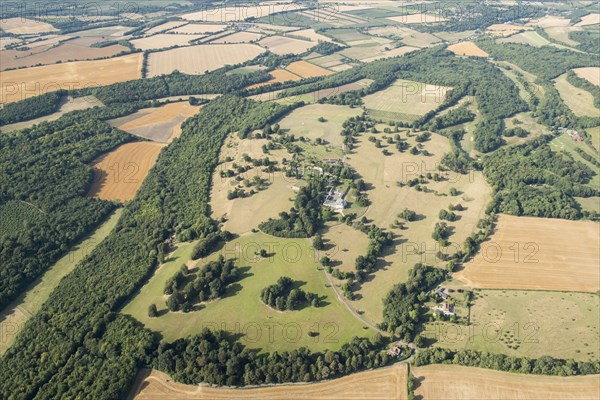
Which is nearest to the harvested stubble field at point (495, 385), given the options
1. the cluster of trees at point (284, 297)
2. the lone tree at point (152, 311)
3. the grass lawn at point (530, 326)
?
the grass lawn at point (530, 326)

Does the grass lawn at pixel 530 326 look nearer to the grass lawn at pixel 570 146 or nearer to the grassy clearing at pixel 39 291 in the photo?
the grass lawn at pixel 570 146

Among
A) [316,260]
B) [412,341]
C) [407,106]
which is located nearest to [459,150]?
[407,106]

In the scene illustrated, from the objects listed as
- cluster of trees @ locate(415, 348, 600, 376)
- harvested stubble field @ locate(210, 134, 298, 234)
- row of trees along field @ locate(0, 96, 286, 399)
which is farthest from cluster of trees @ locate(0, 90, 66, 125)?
cluster of trees @ locate(415, 348, 600, 376)

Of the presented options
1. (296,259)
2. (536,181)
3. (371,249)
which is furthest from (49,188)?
(536,181)

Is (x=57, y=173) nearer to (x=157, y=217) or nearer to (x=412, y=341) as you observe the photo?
(x=157, y=217)

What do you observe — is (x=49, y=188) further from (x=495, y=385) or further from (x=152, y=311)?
(x=495, y=385)

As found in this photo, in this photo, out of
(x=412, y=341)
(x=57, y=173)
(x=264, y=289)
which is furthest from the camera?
(x=57, y=173)
